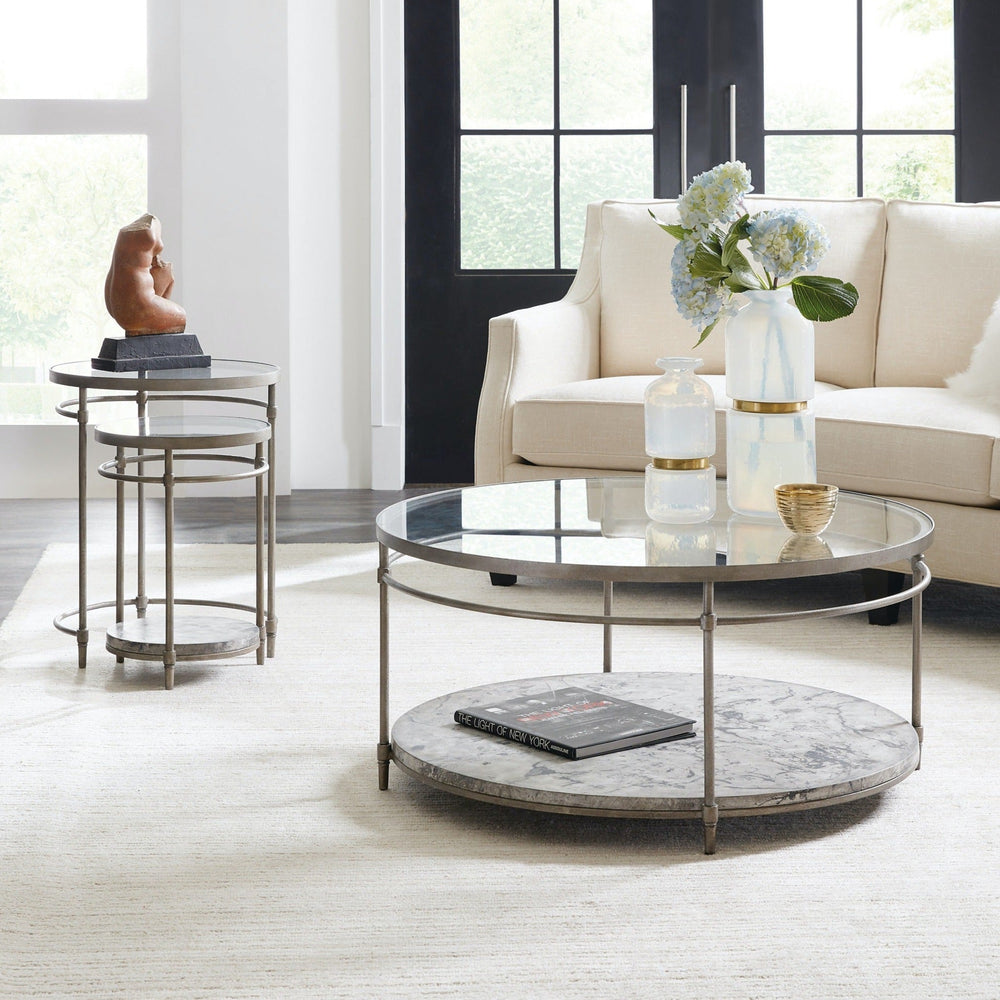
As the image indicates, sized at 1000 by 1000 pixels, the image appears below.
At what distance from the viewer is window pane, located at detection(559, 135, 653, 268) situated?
15.7ft

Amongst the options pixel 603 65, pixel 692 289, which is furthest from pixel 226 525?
pixel 692 289

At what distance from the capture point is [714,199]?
218cm

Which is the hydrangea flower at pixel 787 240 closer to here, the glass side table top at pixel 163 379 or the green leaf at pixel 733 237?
the green leaf at pixel 733 237

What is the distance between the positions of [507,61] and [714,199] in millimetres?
2766

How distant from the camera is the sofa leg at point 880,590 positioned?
9.96ft

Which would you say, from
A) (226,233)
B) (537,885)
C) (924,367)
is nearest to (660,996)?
(537,885)

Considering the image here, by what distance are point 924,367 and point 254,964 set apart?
2458 millimetres

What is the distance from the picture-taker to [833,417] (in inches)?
122

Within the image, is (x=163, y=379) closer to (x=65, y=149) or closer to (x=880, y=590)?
(x=880, y=590)

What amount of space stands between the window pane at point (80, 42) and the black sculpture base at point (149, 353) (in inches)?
88.0

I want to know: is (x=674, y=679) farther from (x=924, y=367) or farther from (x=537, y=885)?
(x=924, y=367)

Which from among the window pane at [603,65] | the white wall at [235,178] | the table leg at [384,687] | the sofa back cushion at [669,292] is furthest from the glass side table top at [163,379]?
the window pane at [603,65]

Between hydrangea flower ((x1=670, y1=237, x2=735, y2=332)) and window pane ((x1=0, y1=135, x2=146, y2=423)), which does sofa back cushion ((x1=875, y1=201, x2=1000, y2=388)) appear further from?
window pane ((x1=0, y1=135, x2=146, y2=423))

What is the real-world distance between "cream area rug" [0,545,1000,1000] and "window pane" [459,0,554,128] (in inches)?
99.0
